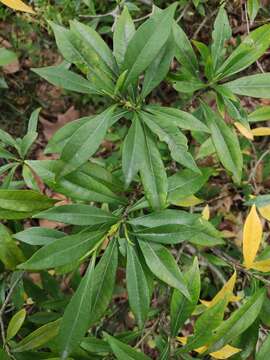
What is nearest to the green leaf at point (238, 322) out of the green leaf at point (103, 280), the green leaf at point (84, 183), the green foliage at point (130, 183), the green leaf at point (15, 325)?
the green foliage at point (130, 183)

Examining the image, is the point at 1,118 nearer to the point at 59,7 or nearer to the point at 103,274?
the point at 59,7

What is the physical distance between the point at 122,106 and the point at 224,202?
140 centimetres

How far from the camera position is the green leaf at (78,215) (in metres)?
1.04

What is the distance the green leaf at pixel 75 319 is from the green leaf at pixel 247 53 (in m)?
0.59

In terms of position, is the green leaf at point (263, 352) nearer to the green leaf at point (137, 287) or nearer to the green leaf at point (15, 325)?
the green leaf at point (137, 287)

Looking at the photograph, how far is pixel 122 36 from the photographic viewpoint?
1072 millimetres

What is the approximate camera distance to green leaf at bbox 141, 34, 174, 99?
1061 mm

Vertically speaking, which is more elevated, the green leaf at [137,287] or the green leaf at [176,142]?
the green leaf at [176,142]

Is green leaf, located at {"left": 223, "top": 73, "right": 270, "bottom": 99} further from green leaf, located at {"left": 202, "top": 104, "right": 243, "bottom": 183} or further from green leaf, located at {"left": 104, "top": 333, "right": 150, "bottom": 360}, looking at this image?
green leaf, located at {"left": 104, "top": 333, "right": 150, "bottom": 360}

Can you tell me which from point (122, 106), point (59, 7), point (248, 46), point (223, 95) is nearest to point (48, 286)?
point (122, 106)

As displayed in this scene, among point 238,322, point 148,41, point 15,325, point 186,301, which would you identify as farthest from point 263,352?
point 148,41

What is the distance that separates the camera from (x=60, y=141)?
3.55ft

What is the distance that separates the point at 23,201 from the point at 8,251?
18 cm

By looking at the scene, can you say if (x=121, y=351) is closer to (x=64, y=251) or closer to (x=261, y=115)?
(x=64, y=251)
